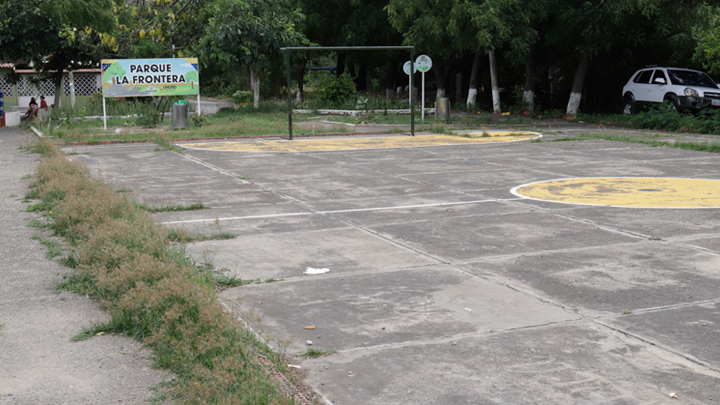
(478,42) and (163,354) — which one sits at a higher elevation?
(478,42)

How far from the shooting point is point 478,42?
27.1 m

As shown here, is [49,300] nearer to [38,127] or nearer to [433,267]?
[433,267]

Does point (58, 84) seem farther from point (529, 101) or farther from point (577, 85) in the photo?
point (577, 85)

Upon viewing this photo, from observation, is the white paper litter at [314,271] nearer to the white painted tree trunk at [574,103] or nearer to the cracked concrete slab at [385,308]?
the cracked concrete slab at [385,308]

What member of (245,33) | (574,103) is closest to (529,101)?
(574,103)

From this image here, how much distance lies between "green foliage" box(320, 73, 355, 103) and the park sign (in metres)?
10.7

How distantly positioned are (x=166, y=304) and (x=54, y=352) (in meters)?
0.79

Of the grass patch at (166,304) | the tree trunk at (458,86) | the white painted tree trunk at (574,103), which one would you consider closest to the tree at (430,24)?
the white painted tree trunk at (574,103)

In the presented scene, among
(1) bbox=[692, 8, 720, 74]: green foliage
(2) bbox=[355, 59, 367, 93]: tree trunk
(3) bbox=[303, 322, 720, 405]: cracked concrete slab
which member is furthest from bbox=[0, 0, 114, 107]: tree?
(3) bbox=[303, 322, 720, 405]: cracked concrete slab

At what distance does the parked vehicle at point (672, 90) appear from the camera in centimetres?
2566

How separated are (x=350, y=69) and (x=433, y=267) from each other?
45.2 m

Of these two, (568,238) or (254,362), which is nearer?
(254,362)

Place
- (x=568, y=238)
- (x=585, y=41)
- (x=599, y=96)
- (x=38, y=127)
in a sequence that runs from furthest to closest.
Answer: (x=599, y=96) → (x=585, y=41) → (x=38, y=127) → (x=568, y=238)

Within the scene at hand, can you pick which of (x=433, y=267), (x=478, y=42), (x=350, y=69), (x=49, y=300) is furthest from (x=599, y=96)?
(x=49, y=300)
